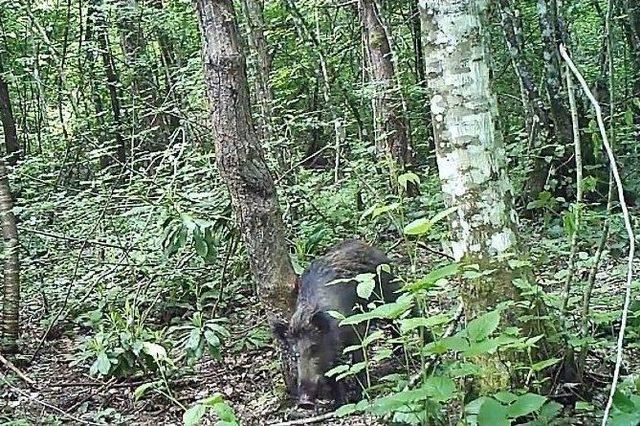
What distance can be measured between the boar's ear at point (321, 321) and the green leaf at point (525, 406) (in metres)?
2.15

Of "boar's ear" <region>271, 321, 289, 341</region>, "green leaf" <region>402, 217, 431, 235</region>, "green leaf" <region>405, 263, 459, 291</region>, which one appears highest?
"green leaf" <region>402, 217, 431, 235</region>

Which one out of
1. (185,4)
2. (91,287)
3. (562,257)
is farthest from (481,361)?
(185,4)

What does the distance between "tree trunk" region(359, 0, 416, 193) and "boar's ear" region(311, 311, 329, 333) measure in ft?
13.0

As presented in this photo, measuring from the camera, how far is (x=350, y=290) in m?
5.11

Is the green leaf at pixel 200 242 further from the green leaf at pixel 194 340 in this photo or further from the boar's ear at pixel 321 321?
the boar's ear at pixel 321 321

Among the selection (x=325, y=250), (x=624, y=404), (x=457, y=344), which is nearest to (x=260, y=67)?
(x=325, y=250)

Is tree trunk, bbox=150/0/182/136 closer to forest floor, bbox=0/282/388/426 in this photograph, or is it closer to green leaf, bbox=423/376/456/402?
forest floor, bbox=0/282/388/426

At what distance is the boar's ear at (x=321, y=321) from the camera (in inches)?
193

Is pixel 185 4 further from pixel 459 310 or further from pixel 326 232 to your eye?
pixel 459 310

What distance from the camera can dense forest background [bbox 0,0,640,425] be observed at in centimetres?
352

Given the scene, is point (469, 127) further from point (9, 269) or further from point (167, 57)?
point (167, 57)

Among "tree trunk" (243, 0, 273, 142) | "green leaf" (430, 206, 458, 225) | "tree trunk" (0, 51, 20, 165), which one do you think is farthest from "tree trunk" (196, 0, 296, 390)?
"tree trunk" (0, 51, 20, 165)

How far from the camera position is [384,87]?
8.50m

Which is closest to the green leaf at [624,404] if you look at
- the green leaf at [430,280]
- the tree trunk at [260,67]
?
the green leaf at [430,280]
